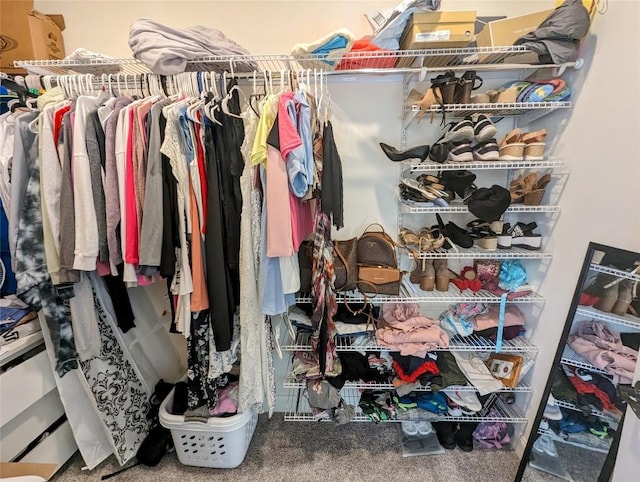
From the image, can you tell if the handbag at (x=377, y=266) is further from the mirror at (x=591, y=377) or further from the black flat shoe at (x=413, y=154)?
the mirror at (x=591, y=377)

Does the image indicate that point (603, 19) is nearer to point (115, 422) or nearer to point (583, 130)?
point (583, 130)

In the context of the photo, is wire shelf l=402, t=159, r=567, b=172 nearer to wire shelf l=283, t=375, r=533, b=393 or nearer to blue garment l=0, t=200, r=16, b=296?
wire shelf l=283, t=375, r=533, b=393

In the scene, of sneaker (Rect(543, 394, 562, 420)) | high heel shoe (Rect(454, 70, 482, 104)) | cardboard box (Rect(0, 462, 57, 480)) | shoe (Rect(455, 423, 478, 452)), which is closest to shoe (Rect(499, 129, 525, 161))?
high heel shoe (Rect(454, 70, 482, 104))

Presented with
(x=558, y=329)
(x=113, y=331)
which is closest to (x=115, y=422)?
(x=113, y=331)

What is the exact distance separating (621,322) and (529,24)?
4.01 feet

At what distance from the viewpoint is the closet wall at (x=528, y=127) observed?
3.38 ft

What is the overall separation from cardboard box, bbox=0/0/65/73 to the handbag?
1764 mm

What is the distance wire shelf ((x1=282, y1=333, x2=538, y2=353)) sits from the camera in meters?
1.42

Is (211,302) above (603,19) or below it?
below

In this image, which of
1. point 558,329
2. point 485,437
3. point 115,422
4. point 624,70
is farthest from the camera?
point 485,437

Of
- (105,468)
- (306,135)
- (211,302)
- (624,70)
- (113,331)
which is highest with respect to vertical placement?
(624,70)

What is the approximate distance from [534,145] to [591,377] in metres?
0.99

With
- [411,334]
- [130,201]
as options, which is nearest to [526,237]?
[411,334]

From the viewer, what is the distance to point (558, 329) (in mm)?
1293
